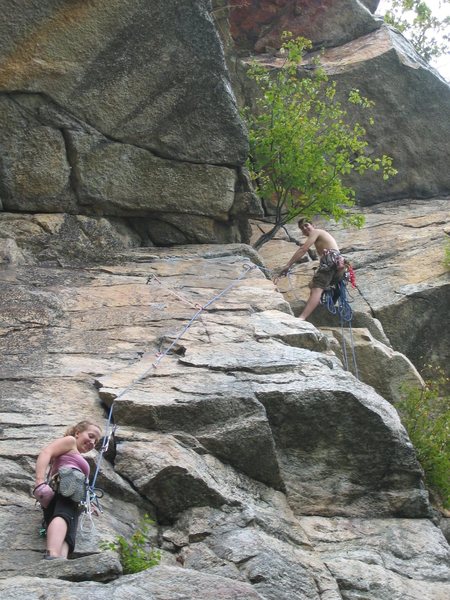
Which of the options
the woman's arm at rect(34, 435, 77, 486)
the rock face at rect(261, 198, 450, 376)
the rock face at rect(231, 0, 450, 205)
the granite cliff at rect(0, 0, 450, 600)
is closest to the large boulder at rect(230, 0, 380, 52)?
the rock face at rect(231, 0, 450, 205)

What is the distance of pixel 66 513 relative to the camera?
20.9ft

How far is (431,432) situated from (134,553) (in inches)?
241

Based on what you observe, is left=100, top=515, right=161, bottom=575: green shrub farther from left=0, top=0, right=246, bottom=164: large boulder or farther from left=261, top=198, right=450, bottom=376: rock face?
left=0, top=0, right=246, bottom=164: large boulder

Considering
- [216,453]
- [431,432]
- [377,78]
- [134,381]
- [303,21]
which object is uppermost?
[303,21]

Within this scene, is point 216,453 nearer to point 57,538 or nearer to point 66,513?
point 66,513

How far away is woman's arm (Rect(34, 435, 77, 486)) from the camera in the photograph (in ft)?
21.2

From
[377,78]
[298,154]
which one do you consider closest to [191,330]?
[298,154]

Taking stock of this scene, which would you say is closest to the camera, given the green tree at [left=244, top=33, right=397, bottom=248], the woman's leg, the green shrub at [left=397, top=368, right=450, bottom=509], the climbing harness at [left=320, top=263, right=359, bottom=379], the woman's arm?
the woman's leg

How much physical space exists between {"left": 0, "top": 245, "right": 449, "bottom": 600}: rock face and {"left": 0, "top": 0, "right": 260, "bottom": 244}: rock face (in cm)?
275

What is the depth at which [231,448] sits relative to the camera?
8.45 meters

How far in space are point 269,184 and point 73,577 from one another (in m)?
12.4

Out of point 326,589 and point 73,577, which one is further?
point 326,589

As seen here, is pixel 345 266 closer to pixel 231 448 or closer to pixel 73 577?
pixel 231 448

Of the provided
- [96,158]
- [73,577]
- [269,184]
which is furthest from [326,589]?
[269,184]
